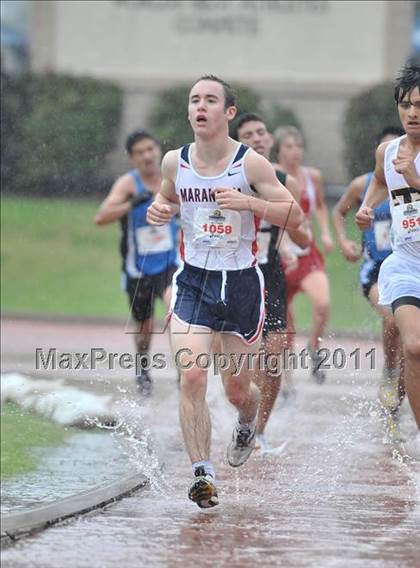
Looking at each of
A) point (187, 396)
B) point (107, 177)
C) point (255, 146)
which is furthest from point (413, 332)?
point (107, 177)

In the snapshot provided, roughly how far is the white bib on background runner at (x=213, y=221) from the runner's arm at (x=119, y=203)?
168 inches

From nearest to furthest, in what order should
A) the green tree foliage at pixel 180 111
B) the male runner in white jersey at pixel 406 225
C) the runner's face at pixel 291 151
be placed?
the male runner in white jersey at pixel 406 225, the runner's face at pixel 291 151, the green tree foliage at pixel 180 111

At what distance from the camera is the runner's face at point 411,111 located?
756 centimetres

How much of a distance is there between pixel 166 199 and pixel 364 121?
20.7 meters

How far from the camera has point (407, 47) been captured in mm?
30188

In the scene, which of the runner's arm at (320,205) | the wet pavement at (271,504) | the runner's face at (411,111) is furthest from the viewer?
the runner's arm at (320,205)

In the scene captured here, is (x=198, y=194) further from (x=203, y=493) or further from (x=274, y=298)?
(x=274, y=298)

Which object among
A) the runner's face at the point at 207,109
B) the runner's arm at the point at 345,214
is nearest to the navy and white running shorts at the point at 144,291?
the runner's arm at the point at 345,214

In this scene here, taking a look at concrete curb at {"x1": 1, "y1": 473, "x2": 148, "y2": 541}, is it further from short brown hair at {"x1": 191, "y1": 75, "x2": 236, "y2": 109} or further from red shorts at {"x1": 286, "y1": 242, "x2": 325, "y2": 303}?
red shorts at {"x1": 286, "y1": 242, "x2": 325, "y2": 303}

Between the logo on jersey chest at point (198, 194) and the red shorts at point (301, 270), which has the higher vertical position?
the logo on jersey chest at point (198, 194)

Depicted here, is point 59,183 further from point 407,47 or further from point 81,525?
point 81,525

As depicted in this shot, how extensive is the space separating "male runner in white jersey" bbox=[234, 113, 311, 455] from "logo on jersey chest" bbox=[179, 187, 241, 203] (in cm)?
138

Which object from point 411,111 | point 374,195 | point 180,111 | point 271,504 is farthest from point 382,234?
point 180,111

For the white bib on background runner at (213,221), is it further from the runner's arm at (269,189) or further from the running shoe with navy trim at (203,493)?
the running shoe with navy trim at (203,493)
